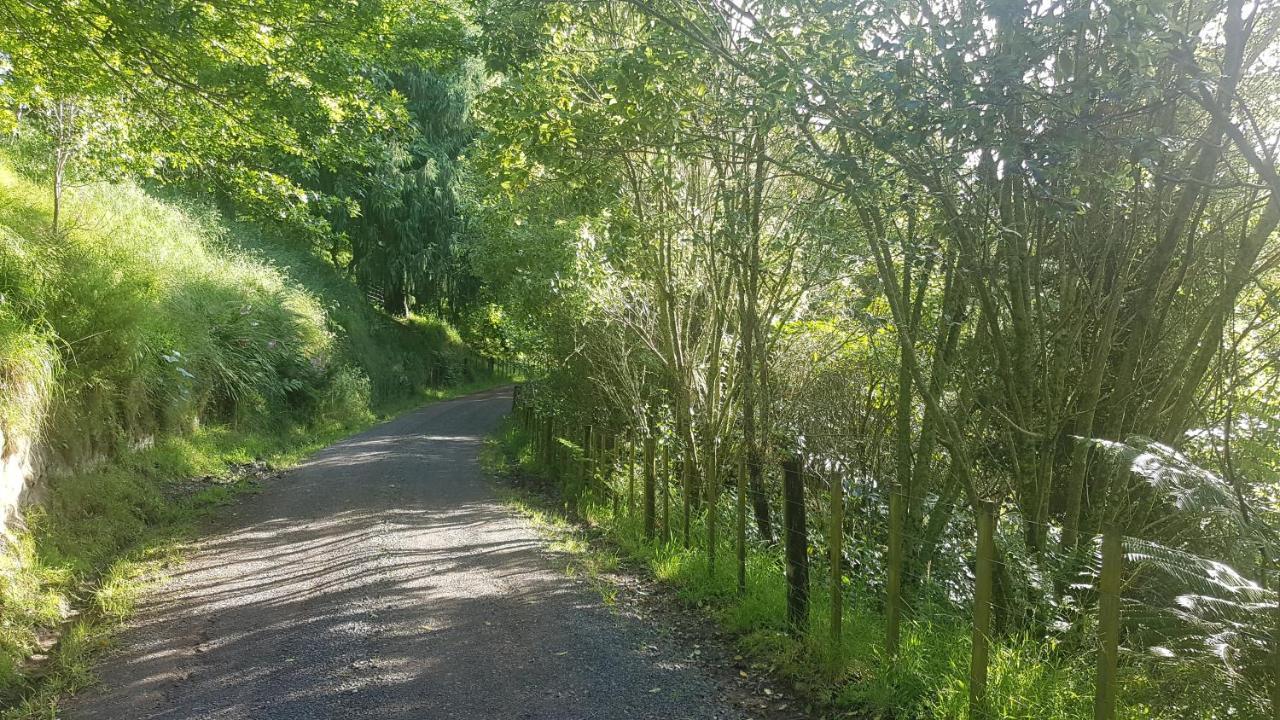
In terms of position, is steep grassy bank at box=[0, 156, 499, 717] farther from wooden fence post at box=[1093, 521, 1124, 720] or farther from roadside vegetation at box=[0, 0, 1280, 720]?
wooden fence post at box=[1093, 521, 1124, 720]

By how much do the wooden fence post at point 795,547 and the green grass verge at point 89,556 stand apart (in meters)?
4.68

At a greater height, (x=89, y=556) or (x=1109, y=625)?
(x=1109, y=625)

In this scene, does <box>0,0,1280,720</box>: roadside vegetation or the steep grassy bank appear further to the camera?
the steep grassy bank

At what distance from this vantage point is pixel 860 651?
209 inches

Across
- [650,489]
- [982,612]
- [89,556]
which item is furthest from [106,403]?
[982,612]

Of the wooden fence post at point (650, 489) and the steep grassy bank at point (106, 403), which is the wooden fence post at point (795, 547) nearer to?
the wooden fence post at point (650, 489)

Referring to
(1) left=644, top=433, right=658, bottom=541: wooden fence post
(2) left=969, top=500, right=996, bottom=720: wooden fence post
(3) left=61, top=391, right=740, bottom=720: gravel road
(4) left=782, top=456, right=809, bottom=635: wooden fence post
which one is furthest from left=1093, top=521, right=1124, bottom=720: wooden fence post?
(1) left=644, top=433, right=658, bottom=541: wooden fence post

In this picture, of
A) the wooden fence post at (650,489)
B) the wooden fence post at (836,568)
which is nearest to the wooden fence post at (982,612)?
the wooden fence post at (836,568)

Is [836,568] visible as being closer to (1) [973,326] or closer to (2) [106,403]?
(1) [973,326]

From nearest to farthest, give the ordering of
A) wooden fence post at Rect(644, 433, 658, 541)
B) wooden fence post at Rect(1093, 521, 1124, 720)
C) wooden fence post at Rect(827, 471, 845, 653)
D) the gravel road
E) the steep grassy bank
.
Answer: wooden fence post at Rect(1093, 521, 1124, 720)
the gravel road
wooden fence post at Rect(827, 471, 845, 653)
the steep grassy bank
wooden fence post at Rect(644, 433, 658, 541)

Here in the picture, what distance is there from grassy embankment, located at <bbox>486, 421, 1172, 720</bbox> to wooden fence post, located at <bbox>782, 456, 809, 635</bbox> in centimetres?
11

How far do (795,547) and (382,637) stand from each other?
122 inches

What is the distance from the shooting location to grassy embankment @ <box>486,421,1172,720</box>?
4121mm

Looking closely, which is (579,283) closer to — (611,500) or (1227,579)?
(611,500)
